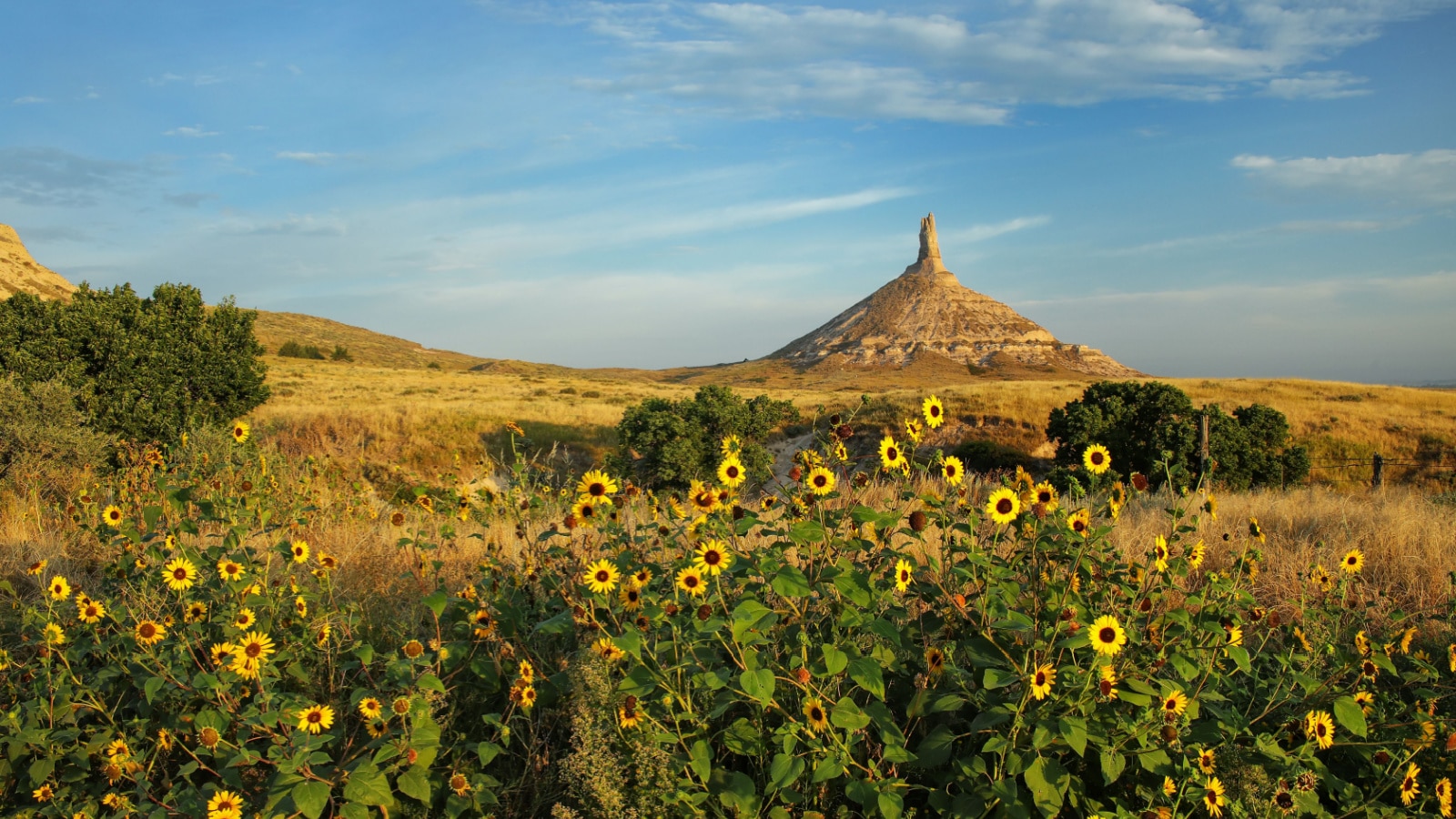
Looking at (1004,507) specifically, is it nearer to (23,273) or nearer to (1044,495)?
(1044,495)

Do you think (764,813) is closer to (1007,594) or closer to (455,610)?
(1007,594)

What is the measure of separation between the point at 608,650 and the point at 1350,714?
7.69 feet

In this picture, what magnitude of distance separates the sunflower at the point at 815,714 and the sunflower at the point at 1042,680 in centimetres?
58

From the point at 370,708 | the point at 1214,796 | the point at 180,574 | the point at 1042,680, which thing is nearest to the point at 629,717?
the point at 370,708

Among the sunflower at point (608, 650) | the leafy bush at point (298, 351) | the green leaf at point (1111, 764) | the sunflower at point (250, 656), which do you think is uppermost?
the leafy bush at point (298, 351)

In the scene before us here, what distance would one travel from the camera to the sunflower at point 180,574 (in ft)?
9.91

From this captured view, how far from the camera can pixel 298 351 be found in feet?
190

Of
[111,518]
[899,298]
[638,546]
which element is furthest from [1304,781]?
[899,298]

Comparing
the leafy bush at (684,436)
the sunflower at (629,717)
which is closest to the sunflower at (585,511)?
the sunflower at (629,717)

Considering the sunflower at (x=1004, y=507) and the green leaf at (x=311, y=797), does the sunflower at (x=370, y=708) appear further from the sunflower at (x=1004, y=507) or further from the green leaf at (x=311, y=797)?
the sunflower at (x=1004, y=507)

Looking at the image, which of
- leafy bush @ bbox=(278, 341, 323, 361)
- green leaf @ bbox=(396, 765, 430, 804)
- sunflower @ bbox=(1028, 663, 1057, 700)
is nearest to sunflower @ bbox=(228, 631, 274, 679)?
green leaf @ bbox=(396, 765, 430, 804)

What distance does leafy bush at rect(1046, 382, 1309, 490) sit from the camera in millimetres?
21094

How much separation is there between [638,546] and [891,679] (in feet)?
3.70

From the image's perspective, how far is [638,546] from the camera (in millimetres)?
3348
